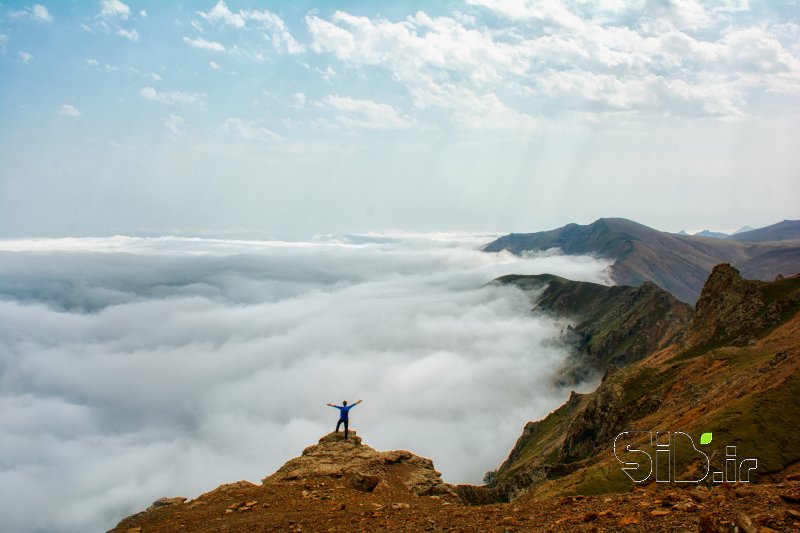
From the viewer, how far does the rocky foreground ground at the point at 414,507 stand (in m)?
13.1

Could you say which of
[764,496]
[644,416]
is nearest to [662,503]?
[764,496]

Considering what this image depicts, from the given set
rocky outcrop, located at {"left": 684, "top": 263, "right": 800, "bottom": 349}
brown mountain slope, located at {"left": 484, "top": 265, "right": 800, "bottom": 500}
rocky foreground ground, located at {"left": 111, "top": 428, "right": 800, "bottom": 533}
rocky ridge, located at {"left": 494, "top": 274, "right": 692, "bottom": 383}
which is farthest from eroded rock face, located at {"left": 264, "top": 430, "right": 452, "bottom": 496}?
rocky ridge, located at {"left": 494, "top": 274, "right": 692, "bottom": 383}

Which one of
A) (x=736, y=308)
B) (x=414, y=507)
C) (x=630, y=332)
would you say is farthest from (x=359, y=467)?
(x=630, y=332)

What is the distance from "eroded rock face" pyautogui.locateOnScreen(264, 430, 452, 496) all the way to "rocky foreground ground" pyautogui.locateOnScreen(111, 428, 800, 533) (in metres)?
0.08

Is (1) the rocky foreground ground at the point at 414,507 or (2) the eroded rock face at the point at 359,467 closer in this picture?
(1) the rocky foreground ground at the point at 414,507

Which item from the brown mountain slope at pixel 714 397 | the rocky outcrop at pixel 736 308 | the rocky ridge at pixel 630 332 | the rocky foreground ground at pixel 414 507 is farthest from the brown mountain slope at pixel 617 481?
the rocky ridge at pixel 630 332

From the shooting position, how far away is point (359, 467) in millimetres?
29422

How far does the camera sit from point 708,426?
32.4 m

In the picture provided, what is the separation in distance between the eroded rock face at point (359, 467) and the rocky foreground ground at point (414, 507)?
0.08m

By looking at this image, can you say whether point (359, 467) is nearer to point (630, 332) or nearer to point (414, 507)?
point (414, 507)

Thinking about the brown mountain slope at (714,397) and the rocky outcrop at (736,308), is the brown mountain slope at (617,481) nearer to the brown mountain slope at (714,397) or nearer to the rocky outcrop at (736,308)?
the brown mountain slope at (714,397)

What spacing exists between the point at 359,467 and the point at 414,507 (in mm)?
8927

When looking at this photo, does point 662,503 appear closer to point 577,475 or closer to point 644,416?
point 577,475

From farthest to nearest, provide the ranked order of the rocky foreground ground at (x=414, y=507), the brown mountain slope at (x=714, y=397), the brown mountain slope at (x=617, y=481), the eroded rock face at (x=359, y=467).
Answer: the brown mountain slope at (x=714, y=397) < the eroded rock face at (x=359, y=467) < the brown mountain slope at (x=617, y=481) < the rocky foreground ground at (x=414, y=507)
